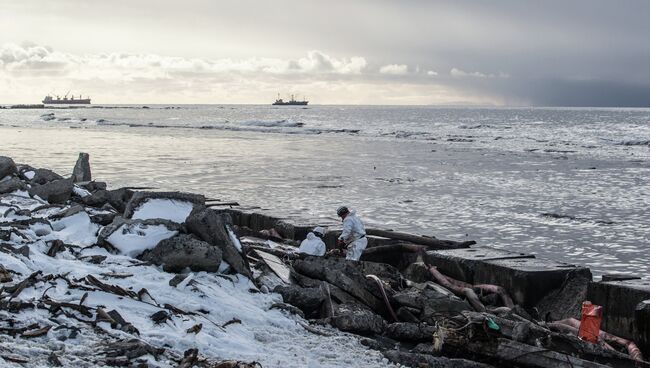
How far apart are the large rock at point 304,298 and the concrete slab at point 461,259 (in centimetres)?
→ 270

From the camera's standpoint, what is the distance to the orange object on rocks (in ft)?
23.4

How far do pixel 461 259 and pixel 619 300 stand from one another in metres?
2.21

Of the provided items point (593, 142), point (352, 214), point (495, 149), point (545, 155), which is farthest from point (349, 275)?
point (593, 142)

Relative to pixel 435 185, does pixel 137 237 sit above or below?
above

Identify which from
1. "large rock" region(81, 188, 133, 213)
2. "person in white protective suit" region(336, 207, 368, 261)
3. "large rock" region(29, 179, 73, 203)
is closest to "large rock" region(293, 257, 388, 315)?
"person in white protective suit" region(336, 207, 368, 261)

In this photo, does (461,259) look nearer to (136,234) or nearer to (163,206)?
(163,206)

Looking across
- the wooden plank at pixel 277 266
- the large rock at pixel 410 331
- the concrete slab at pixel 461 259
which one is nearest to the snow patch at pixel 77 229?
the wooden plank at pixel 277 266

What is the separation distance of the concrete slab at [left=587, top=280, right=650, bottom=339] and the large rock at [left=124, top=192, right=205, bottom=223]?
4.49 metres

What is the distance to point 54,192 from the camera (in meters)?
10.5

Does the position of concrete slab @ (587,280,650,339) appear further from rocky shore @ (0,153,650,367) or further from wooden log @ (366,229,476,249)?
wooden log @ (366,229,476,249)

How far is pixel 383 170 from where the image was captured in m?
27.4

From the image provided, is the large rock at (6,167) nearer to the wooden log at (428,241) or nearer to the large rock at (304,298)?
the wooden log at (428,241)

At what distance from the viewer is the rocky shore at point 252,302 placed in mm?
5645

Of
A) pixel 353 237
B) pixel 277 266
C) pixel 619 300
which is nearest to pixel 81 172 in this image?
pixel 353 237
